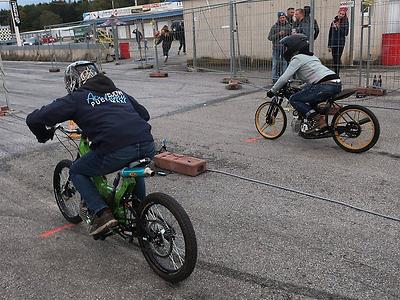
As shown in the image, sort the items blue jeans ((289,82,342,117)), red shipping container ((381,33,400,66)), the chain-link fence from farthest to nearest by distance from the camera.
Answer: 1. red shipping container ((381,33,400,66))
2. the chain-link fence
3. blue jeans ((289,82,342,117))

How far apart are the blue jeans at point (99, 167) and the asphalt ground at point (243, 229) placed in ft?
1.88

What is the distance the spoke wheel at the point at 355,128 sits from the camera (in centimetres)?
615

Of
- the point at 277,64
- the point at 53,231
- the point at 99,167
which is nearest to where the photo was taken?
the point at 99,167

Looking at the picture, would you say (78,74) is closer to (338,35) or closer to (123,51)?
(338,35)

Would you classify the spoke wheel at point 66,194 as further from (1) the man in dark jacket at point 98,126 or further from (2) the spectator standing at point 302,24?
(2) the spectator standing at point 302,24

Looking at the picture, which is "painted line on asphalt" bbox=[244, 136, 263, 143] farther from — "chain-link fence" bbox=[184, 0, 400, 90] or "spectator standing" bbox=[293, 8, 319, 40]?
"spectator standing" bbox=[293, 8, 319, 40]

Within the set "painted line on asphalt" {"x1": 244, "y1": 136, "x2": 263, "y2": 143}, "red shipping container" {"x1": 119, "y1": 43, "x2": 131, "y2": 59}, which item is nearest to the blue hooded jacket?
"painted line on asphalt" {"x1": 244, "y1": 136, "x2": 263, "y2": 143}

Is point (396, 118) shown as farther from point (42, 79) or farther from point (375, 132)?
point (42, 79)

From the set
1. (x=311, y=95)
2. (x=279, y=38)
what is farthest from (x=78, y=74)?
(x=279, y=38)

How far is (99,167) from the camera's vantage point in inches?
144

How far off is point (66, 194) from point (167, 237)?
1702mm

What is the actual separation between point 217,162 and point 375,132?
7.28 ft

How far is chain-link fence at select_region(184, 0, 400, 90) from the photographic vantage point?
11703mm

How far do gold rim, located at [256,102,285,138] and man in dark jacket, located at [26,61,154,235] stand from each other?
12.8 ft
